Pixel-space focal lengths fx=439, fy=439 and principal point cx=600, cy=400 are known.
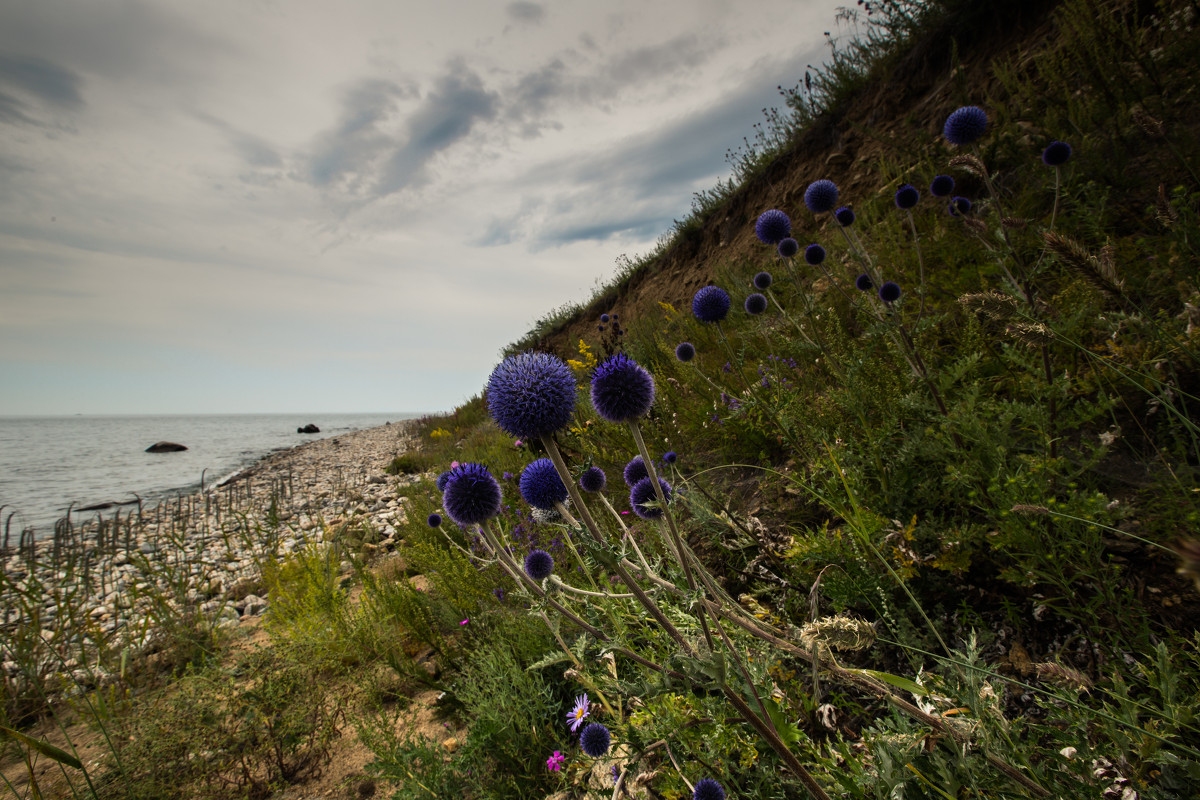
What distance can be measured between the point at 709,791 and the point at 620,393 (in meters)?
1.27

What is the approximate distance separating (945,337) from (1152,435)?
4.94 ft

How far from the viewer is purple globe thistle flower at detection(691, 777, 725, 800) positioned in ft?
4.40

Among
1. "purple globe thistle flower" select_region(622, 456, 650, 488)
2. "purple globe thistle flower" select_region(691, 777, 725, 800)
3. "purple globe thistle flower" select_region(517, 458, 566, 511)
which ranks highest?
"purple globe thistle flower" select_region(517, 458, 566, 511)

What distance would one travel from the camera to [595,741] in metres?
1.75

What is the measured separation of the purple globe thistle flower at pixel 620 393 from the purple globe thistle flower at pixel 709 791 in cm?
115

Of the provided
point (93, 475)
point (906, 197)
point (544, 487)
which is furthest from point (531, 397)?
point (93, 475)

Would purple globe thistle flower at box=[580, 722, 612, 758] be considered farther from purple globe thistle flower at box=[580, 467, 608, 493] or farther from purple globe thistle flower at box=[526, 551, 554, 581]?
purple globe thistle flower at box=[580, 467, 608, 493]

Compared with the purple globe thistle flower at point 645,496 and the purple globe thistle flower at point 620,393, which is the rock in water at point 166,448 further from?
the purple globe thistle flower at point 620,393

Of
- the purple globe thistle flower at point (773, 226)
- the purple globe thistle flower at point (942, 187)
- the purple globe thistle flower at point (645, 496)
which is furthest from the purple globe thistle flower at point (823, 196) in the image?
the purple globe thistle flower at point (645, 496)

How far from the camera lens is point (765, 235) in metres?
3.67

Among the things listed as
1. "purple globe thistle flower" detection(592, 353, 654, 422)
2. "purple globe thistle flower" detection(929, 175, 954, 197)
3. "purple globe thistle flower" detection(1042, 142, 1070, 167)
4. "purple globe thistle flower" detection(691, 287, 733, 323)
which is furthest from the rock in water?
"purple globe thistle flower" detection(1042, 142, 1070, 167)

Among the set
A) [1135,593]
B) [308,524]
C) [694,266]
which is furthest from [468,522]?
[694,266]

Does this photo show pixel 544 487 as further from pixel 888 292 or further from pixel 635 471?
pixel 888 292

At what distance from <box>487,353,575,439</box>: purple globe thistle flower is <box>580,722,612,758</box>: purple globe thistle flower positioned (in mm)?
1244
